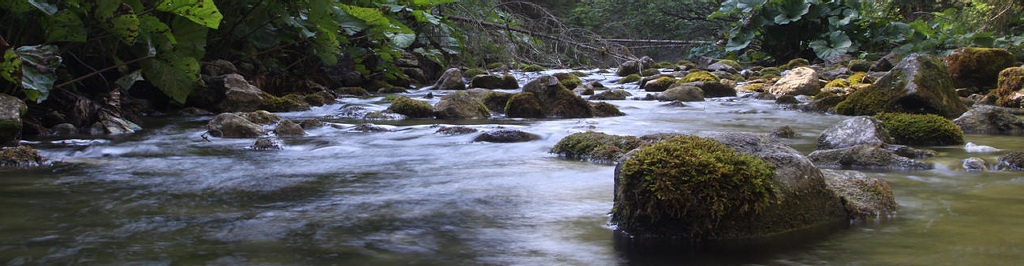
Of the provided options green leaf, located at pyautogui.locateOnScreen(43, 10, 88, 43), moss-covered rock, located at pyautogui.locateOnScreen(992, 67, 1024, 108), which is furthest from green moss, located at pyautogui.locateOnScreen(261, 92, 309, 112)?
moss-covered rock, located at pyautogui.locateOnScreen(992, 67, 1024, 108)

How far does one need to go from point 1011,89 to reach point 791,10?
801cm

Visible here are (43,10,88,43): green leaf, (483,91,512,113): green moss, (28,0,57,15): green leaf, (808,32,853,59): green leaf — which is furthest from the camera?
(808,32,853,59): green leaf

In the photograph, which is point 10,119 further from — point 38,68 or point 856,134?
point 856,134

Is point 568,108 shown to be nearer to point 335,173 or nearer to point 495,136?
point 495,136

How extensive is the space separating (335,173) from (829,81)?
997 cm

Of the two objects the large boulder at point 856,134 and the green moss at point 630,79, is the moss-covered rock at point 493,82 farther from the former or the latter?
the large boulder at point 856,134

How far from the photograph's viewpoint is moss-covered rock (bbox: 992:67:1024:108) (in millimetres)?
9084

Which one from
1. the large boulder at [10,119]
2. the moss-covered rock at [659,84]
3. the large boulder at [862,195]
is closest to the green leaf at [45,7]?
the large boulder at [10,119]

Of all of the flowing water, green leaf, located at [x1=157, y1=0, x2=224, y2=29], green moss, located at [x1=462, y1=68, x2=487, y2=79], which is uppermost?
green leaf, located at [x1=157, y1=0, x2=224, y2=29]

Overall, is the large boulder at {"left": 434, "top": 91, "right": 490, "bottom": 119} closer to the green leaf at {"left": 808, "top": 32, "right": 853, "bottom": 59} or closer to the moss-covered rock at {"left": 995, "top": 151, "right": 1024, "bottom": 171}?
the moss-covered rock at {"left": 995, "top": 151, "right": 1024, "bottom": 171}

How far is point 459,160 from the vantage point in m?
5.03

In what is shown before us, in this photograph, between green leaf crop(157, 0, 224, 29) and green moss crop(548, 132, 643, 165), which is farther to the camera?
green leaf crop(157, 0, 224, 29)

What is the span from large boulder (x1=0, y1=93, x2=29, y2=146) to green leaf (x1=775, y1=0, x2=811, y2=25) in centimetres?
1445

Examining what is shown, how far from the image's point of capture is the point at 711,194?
2.68 metres
